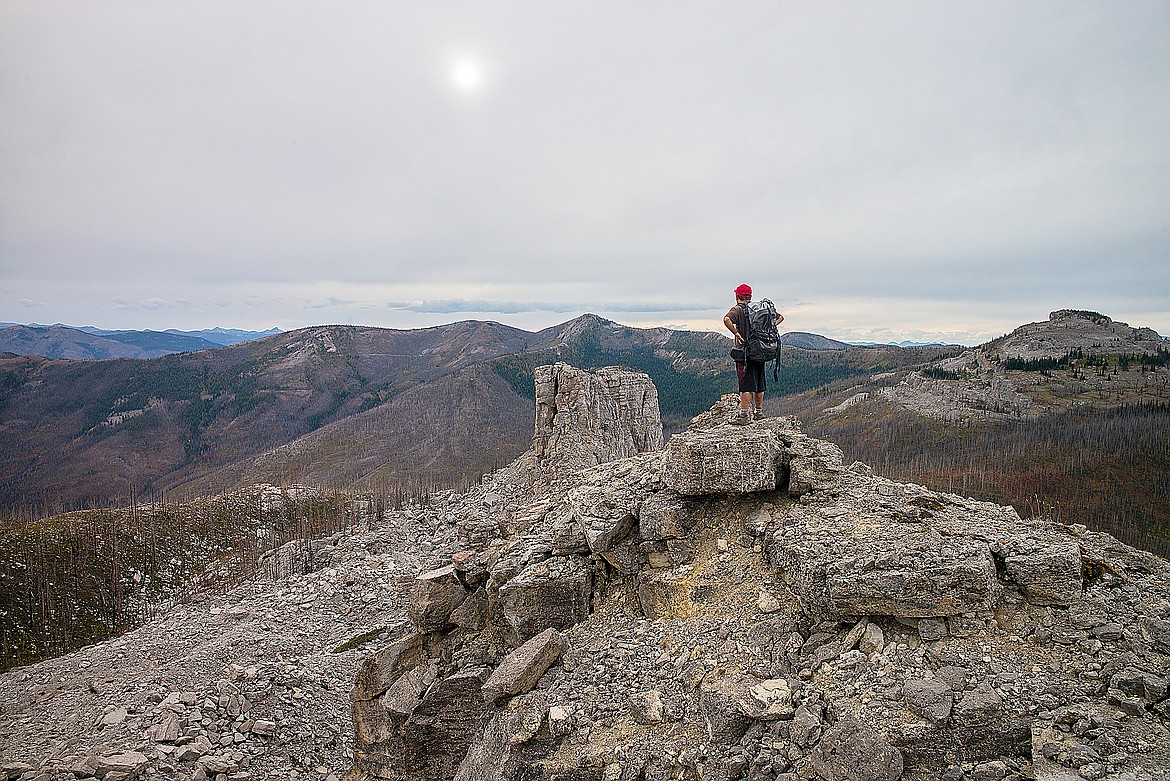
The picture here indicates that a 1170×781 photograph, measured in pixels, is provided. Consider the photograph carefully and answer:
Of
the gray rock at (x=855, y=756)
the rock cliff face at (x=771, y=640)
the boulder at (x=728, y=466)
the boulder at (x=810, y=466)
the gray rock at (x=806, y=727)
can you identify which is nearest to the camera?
the gray rock at (x=855, y=756)

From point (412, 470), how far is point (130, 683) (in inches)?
5449

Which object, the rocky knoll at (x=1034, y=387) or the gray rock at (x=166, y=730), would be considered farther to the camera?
the rocky knoll at (x=1034, y=387)

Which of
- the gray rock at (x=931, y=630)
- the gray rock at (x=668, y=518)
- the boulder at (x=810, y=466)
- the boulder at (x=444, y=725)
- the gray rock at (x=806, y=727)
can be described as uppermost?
the boulder at (x=810, y=466)

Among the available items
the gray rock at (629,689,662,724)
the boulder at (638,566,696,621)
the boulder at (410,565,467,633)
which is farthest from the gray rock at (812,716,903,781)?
the boulder at (410,565,467,633)

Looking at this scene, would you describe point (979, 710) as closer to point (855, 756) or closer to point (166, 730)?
point (855, 756)

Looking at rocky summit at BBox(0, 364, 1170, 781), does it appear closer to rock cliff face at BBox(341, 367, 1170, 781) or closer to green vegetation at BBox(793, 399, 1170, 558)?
rock cliff face at BBox(341, 367, 1170, 781)

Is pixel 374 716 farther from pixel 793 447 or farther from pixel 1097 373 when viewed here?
pixel 1097 373

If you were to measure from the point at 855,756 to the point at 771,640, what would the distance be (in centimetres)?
339

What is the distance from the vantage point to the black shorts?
18.1 metres

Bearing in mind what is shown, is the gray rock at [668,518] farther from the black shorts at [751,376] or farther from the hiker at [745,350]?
the black shorts at [751,376]

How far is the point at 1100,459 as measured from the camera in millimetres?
101562

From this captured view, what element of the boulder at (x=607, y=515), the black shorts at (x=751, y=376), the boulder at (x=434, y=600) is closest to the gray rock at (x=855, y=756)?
the boulder at (x=607, y=515)

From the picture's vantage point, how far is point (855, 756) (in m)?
9.28

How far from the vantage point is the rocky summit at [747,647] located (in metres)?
9.41
